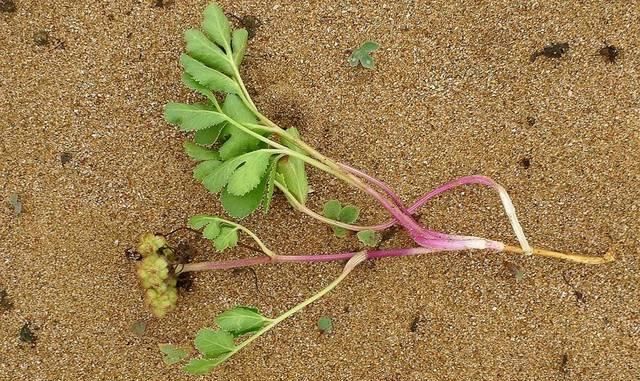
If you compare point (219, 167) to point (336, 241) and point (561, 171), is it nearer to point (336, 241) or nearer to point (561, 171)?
point (336, 241)

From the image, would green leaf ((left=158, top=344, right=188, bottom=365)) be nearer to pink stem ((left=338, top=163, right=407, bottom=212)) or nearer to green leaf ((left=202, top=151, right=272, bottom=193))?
green leaf ((left=202, top=151, right=272, bottom=193))

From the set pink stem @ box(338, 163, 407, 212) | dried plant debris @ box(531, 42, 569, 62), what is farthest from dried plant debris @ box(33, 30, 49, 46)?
dried plant debris @ box(531, 42, 569, 62)

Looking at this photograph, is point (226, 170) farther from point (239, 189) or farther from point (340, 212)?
point (340, 212)

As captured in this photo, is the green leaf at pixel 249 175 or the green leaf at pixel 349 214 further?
the green leaf at pixel 349 214

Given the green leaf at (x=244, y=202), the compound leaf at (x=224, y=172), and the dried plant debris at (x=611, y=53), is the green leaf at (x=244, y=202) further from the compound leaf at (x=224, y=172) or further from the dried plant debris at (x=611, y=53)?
the dried plant debris at (x=611, y=53)

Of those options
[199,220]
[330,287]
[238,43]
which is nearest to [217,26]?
[238,43]

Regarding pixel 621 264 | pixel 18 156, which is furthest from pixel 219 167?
pixel 621 264

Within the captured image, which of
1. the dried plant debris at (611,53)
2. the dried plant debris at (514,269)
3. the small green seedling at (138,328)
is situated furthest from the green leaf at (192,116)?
the dried plant debris at (611,53)

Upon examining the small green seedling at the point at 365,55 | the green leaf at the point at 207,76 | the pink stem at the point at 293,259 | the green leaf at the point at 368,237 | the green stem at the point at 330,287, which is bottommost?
the green stem at the point at 330,287
